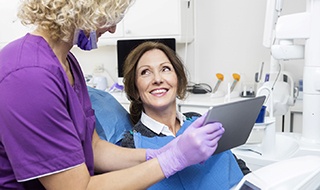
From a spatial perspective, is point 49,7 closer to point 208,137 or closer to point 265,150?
point 208,137

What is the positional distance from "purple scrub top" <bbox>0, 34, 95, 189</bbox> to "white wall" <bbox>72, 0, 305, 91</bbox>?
225 cm

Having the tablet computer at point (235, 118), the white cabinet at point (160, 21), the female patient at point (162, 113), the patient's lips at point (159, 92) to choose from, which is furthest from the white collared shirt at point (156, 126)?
the white cabinet at point (160, 21)

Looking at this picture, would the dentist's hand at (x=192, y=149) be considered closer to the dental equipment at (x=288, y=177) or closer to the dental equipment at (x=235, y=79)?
the dental equipment at (x=288, y=177)

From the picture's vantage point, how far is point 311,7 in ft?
4.61

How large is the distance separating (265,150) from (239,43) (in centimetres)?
155

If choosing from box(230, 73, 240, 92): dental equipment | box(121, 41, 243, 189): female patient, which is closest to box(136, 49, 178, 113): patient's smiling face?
box(121, 41, 243, 189): female patient

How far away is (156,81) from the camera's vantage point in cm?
Result: 144

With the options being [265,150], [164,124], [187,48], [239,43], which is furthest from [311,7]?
[187,48]

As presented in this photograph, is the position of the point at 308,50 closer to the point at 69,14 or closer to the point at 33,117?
the point at 69,14

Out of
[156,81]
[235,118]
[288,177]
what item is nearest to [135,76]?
[156,81]

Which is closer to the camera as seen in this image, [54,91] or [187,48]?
[54,91]

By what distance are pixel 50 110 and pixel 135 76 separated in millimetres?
786

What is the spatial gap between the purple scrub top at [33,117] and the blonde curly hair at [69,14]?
0.17 ft

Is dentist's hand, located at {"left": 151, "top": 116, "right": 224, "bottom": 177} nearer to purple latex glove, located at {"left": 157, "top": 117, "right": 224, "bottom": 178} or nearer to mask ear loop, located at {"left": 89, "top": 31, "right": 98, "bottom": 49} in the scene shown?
purple latex glove, located at {"left": 157, "top": 117, "right": 224, "bottom": 178}
